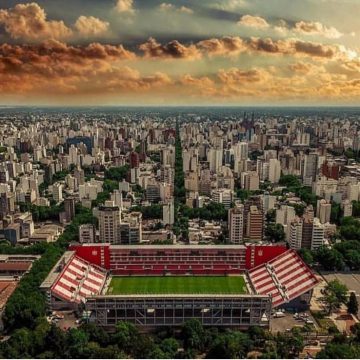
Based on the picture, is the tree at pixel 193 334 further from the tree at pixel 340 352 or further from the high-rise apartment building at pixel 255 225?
the high-rise apartment building at pixel 255 225

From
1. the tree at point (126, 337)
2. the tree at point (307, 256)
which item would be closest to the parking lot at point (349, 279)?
the tree at point (307, 256)

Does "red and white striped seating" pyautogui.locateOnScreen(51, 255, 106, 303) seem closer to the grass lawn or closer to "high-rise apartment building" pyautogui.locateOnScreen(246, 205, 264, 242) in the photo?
the grass lawn

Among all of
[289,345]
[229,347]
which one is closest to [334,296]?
[289,345]

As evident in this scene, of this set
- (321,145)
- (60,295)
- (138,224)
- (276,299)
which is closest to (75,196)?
(138,224)

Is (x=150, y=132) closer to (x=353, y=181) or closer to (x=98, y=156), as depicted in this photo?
(x=98, y=156)

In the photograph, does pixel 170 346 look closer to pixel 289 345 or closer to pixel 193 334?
pixel 193 334
